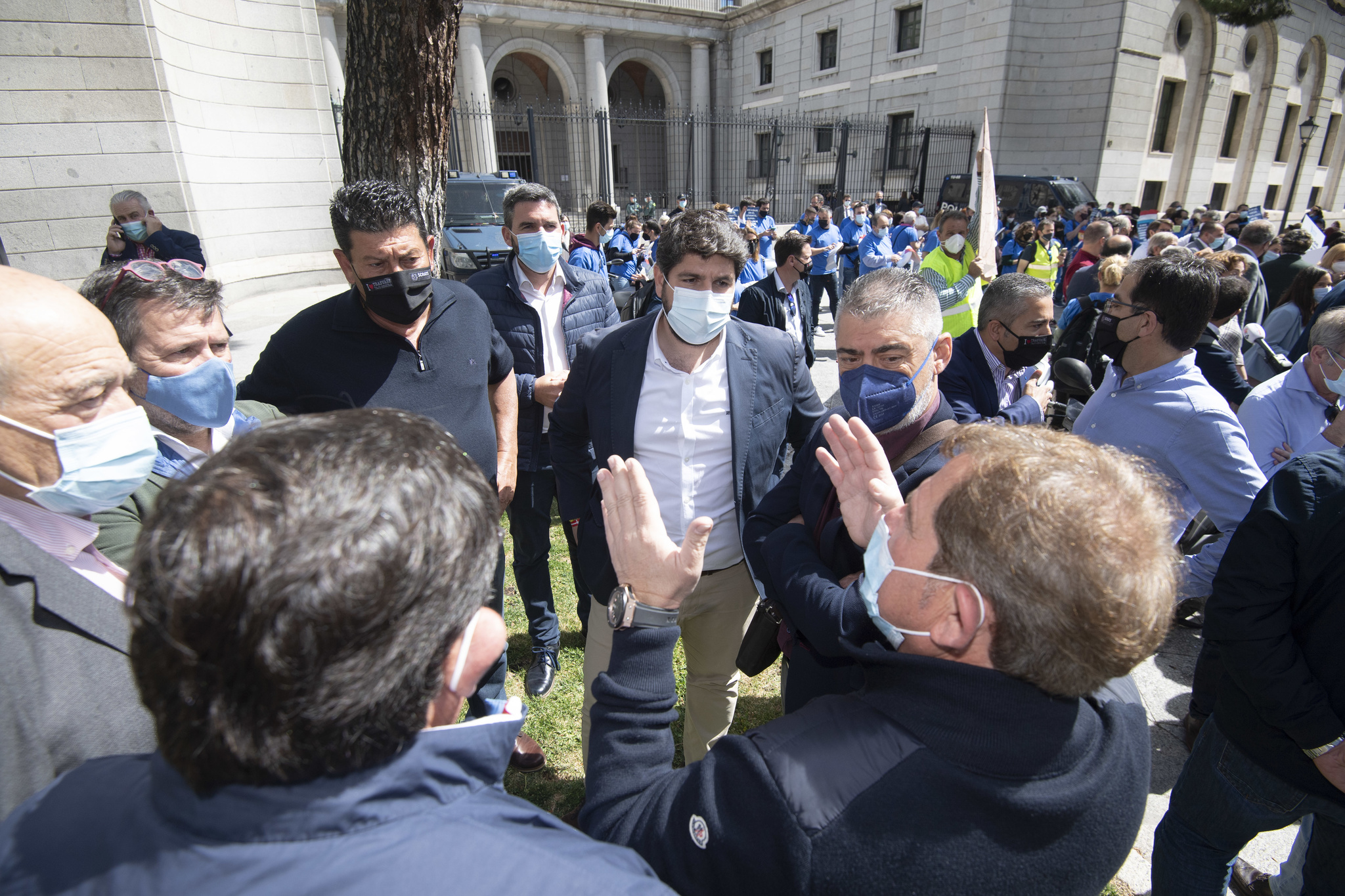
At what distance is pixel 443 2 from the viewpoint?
3.64 meters

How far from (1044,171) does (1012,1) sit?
17.6ft

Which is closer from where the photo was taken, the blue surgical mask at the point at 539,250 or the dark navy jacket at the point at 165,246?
the blue surgical mask at the point at 539,250

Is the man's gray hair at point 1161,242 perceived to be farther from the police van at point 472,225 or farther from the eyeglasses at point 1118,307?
the police van at point 472,225

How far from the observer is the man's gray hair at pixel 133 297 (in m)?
1.73

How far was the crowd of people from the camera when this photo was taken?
0.70 metres

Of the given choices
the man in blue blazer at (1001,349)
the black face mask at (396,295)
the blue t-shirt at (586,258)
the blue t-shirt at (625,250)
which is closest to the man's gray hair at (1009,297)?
the man in blue blazer at (1001,349)

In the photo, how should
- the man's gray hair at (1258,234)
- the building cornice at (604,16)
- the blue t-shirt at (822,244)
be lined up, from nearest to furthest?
the man's gray hair at (1258,234), the blue t-shirt at (822,244), the building cornice at (604,16)

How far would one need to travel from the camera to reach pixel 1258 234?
684 cm

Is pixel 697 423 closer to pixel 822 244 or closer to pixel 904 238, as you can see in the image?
pixel 822 244

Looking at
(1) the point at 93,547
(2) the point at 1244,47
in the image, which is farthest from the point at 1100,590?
(2) the point at 1244,47

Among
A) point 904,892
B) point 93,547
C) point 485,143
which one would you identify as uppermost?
point 485,143

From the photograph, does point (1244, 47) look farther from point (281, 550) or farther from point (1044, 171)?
point (281, 550)

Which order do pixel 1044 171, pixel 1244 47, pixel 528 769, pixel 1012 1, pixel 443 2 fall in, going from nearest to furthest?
1. pixel 528 769
2. pixel 443 2
3. pixel 1012 1
4. pixel 1044 171
5. pixel 1244 47

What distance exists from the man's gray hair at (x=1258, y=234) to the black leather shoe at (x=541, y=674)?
8.17 meters
